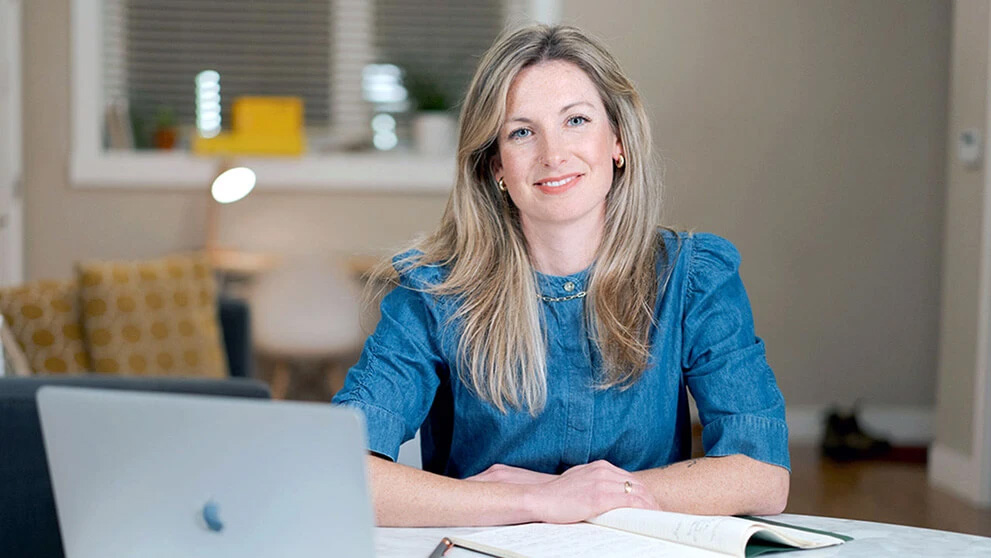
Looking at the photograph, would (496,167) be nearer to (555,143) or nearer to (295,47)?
(555,143)

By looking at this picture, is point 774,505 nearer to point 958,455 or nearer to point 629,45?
point 958,455

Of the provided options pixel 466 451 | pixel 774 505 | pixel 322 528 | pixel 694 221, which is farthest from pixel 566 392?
pixel 694 221

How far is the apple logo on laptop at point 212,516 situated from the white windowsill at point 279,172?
14.1 feet

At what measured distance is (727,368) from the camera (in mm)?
1505

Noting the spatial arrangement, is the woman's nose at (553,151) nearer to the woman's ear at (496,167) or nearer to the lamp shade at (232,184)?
the woman's ear at (496,167)

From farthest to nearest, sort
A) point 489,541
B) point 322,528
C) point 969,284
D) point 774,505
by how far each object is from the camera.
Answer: point 969,284 < point 774,505 < point 489,541 < point 322,528

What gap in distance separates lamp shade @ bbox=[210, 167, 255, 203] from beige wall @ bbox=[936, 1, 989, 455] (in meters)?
2.73

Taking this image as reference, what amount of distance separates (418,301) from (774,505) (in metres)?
0.54

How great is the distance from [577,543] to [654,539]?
3.0 inches

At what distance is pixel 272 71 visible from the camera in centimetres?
534

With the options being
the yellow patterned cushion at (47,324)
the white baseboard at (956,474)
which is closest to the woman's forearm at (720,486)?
the yellow patterned cushion at (47,324)

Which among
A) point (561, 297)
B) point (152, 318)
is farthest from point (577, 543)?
point (152, 318)

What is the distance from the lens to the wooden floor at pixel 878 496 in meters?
3.50

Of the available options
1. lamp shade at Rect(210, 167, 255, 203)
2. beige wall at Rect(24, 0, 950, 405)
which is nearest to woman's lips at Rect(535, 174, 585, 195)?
lamp shade at Rect(210, 167, 255, 203)
